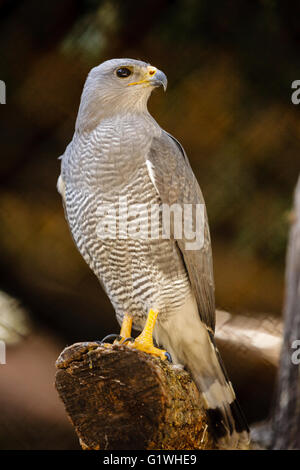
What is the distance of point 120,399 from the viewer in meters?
1.03

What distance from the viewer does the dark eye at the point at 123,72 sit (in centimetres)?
120

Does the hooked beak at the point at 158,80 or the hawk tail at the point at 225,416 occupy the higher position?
the hooked beak at the point at 158,80

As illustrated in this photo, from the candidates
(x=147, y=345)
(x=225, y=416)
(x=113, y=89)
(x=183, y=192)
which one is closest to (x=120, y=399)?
(x=147, y=345)

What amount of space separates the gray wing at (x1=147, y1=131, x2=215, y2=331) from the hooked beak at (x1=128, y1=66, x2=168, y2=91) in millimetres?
125

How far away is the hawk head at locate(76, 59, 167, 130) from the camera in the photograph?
1195 mm

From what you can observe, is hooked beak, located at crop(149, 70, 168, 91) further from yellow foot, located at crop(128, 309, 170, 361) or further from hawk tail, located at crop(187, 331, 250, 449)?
hawk tail, located at crop(187, 331, 250, 449)

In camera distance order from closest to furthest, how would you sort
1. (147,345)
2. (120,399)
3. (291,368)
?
(120,399)
(147,345)
(291,368)

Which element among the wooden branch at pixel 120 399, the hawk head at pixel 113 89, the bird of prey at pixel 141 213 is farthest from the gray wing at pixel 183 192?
the wooden branch at pixel 120 399

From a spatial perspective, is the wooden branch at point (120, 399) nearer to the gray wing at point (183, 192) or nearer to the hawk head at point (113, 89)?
the gray wing at point (183, 192)

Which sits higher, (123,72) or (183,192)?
(123,72)

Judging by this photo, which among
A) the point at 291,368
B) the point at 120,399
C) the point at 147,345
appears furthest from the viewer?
the point at 291,368

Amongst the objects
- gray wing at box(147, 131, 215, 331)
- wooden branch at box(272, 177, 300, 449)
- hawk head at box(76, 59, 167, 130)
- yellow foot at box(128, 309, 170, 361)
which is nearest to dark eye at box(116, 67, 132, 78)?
hawk head at box(76, 59, 167, 130)

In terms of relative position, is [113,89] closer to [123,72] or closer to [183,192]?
A: [123,72]

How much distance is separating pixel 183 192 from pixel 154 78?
272 millimetres
